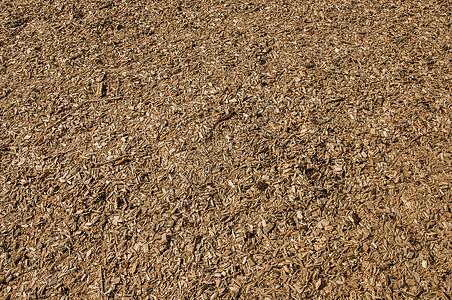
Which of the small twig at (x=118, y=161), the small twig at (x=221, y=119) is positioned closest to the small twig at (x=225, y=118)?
the small twig at (x=221, y=119)

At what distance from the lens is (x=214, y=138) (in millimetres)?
3080

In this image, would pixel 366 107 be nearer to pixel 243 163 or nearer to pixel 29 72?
pixel 243 163

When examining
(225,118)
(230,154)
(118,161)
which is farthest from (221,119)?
(118,161)

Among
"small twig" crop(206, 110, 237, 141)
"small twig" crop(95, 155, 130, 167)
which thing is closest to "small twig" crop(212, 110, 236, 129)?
"small twig" crop(206, 110, 237, 141)

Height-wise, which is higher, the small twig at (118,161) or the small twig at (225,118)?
the small twig at (225,118)

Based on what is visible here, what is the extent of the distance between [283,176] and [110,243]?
4.51ft

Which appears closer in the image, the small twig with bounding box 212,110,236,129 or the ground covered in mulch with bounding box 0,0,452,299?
the ground covered in mulch with bounding box 0,0,452,299

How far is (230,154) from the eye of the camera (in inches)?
117

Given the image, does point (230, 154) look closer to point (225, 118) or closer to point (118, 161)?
point (225, 118)

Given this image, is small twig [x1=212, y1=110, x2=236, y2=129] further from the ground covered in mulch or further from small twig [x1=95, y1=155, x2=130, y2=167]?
small twig [x1=95, y1=155, x2=130, y2=167]

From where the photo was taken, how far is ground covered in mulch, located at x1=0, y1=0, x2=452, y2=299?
97.2 inches

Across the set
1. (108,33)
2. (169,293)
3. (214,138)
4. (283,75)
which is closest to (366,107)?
(283,75)

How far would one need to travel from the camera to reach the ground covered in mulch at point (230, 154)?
2469mm

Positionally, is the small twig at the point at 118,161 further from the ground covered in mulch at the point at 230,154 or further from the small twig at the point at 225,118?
the small twig at the point at 225,118
